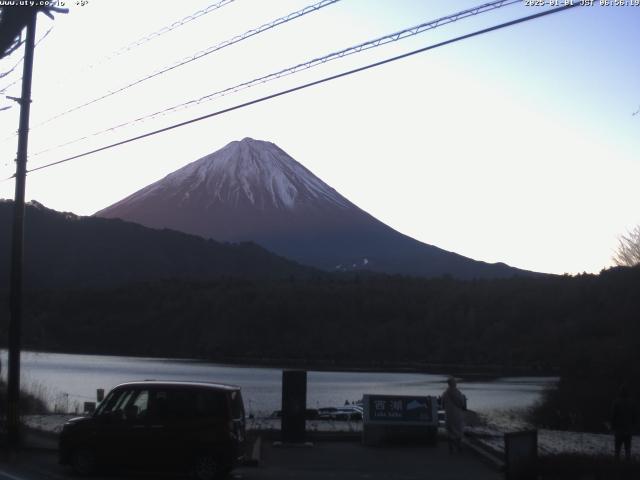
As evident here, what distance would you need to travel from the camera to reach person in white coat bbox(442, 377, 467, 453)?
685 inches

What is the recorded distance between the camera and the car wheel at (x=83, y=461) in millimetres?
14977

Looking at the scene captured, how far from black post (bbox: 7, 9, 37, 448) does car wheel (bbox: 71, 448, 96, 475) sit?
3.25 m

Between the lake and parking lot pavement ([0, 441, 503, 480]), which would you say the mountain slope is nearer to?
the lake

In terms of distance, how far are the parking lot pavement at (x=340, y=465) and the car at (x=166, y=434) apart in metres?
0.52

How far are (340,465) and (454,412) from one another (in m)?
2.44

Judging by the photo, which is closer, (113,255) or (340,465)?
(340,465)

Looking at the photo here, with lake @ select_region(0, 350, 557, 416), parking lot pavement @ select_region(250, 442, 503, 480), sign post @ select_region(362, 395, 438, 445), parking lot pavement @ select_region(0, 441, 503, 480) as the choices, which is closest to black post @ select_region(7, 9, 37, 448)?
parking lot pavement @ select_region(0, 441, 503, 480)

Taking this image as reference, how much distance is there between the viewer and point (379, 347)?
8738 centimetres

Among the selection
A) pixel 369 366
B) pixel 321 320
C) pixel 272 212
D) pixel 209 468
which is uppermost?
pixel 272 212

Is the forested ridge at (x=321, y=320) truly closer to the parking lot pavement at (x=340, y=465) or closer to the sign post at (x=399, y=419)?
the sign post at (x=399, y=419)

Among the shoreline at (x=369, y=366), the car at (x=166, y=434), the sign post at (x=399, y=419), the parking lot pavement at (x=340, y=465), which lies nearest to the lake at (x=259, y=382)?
the shoreline at (x=369, y=366)

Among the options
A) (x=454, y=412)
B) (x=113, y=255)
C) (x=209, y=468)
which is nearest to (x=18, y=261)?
(x=209, y=468)

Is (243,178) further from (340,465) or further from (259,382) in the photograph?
(340,465)

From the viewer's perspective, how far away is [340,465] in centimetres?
1661
